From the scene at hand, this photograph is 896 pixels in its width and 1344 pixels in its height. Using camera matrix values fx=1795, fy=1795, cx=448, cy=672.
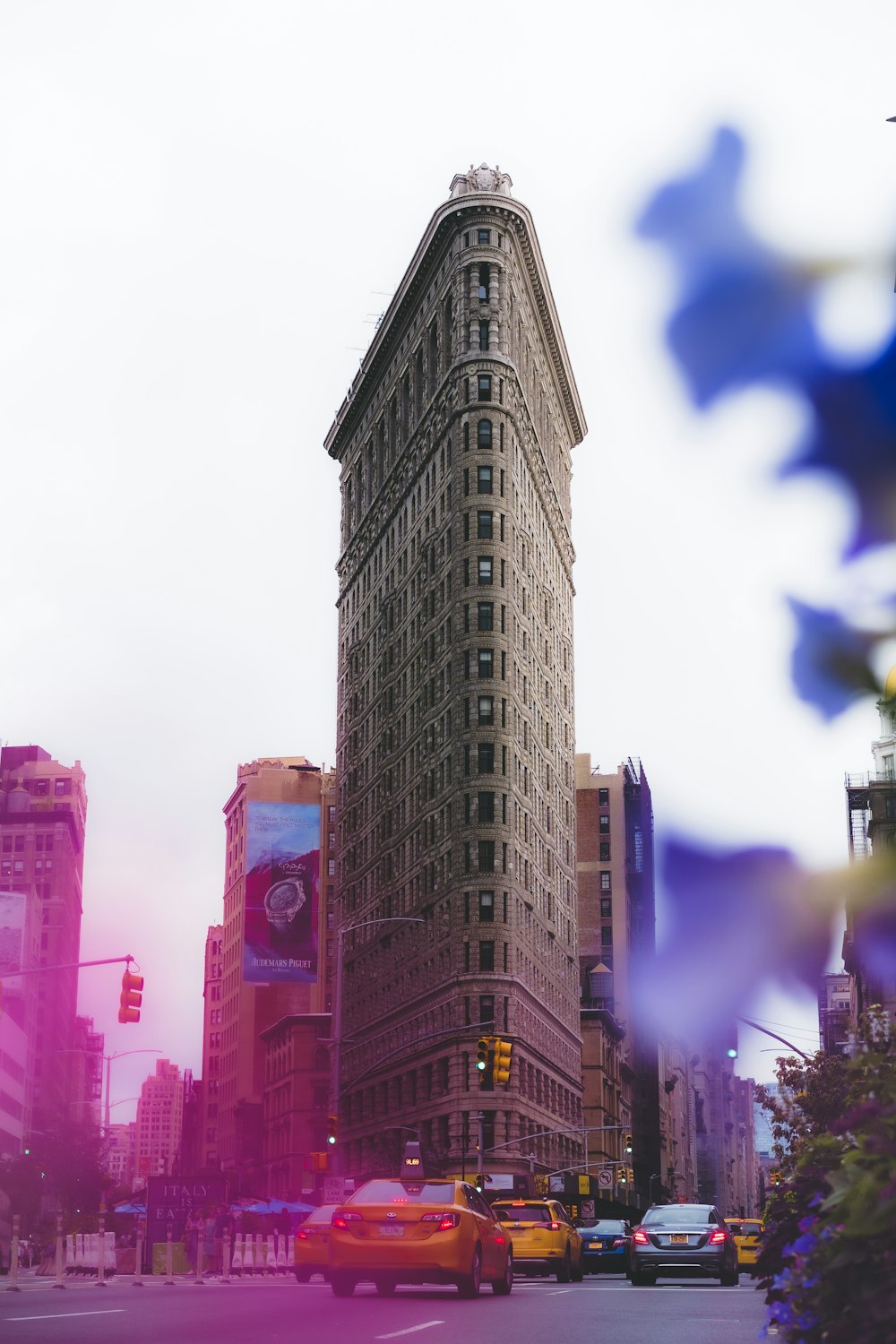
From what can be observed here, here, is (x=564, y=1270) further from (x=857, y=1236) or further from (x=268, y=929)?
(x=268, y=929)

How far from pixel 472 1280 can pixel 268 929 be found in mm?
99674

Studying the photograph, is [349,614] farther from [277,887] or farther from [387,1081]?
[387,1081]

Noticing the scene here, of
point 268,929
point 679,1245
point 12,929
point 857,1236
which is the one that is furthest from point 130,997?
point 12,929

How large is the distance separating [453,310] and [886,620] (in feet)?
355

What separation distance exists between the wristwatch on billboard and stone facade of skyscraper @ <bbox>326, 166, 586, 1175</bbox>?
4.64 meters

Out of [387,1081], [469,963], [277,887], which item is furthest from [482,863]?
[277,887]

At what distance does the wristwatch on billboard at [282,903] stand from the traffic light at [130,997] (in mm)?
83058

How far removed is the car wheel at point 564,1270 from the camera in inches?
1387

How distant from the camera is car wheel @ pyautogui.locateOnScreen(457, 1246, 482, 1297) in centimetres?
2262

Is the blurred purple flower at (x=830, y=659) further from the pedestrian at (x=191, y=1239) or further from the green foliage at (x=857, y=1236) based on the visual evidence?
the pedestrian at (x=191, y=1239)

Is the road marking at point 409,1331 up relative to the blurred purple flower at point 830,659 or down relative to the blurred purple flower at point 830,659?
down

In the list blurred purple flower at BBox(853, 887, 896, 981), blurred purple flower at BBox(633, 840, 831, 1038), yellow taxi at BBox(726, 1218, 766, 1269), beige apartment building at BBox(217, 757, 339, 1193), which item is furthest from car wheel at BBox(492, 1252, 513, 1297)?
beige apartment building at BBox(217, 757, 339, 1193)

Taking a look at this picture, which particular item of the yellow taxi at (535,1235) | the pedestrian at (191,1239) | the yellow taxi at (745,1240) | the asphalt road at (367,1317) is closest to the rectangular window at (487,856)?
the yellow taxi at (745,1240)

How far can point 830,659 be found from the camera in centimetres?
232
